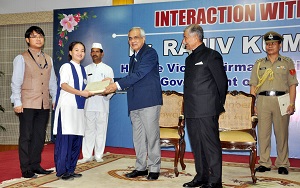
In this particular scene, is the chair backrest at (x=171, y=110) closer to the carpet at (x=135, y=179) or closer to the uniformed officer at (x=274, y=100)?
the carpet at (x=135, y=179)

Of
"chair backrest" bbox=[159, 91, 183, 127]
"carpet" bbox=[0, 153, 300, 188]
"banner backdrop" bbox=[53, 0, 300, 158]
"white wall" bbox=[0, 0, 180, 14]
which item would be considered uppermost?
"white wall" bbox=[0, 0, 180, 14]

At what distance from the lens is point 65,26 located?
22.2 feet

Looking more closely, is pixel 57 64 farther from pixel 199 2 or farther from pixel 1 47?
pixel 199 2

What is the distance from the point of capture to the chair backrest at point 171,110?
16.0ft

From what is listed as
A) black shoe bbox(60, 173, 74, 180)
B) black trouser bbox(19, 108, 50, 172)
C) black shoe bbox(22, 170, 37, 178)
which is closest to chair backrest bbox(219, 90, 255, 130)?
black shoe bbox(60, 173, 74, 180)

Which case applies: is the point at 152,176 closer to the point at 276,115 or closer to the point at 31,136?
the point at 31,136

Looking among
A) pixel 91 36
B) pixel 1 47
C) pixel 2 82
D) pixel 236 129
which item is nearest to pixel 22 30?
pixel 1 47

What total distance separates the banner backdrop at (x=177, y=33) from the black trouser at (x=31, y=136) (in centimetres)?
239

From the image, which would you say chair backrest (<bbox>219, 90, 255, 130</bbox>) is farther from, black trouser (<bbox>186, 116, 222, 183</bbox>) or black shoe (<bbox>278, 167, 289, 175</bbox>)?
black trouser (<bbox>186, 116, 222, 183</bbox>)

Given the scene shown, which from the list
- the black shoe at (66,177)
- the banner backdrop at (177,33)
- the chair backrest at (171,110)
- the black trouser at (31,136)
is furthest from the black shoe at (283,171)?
the black trouser at (31,136)

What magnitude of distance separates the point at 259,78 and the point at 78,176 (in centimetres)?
248

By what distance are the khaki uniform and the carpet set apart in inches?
8.0

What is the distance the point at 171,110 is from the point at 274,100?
51.0 inches

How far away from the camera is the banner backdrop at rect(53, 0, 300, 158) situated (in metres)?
5.50
